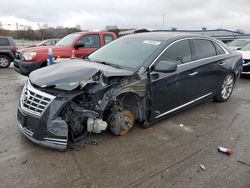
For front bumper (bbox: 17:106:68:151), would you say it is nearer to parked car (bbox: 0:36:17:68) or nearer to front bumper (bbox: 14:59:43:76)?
front bumper (bbox: 14:59:43:76)

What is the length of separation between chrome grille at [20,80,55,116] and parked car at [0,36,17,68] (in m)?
9.83

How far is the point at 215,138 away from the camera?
3660 mm

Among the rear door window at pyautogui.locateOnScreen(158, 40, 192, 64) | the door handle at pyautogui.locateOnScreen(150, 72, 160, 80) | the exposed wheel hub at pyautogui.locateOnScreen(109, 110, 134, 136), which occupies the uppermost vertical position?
the rear door window at pyautogui.locateOnScreen(158, 40, 192, 64)

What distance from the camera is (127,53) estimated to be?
159 inches

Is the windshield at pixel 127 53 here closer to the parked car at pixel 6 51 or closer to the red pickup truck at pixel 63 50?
the red pickup truck at pixel 63 50

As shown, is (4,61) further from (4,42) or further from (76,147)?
(76,147)

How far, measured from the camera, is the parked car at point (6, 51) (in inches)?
448

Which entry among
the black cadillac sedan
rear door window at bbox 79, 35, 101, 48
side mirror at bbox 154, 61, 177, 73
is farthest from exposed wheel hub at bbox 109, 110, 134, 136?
rear door window at bbox 79, 35, 101, 48

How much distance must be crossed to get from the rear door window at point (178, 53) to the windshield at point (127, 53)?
231 mm

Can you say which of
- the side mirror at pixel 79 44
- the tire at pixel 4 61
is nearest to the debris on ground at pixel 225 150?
the side mirror at pixel 79 44

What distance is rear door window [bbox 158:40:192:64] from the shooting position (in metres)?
3.88

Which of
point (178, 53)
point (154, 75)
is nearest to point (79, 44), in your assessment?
point (178, 53)

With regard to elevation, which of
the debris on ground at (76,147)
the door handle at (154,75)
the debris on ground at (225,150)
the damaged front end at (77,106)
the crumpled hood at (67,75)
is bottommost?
the debris on ground at (225,150)

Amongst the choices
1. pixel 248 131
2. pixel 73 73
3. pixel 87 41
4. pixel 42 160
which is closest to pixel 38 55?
pixel 87 41
